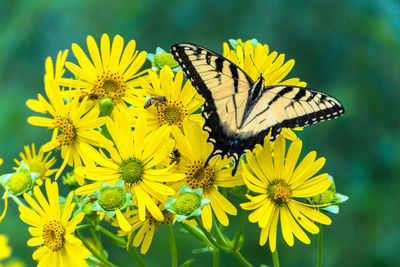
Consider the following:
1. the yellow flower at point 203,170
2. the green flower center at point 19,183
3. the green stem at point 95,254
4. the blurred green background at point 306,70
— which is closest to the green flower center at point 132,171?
the yellow flower at point 203,170

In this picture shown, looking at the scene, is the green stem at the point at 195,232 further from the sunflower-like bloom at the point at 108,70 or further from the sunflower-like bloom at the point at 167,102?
the sunflower-like bloom at the point at 108,70

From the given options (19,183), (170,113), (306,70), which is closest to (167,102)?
(170,113)

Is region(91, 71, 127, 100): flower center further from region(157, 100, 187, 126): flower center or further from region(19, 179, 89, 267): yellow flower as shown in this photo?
region(19, 179, 89, 267): yellow flower

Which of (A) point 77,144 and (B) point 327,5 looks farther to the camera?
(B) point 327,5

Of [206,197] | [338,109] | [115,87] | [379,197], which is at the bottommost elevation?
[206,197]

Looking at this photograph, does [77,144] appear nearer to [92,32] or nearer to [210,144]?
[210,144]

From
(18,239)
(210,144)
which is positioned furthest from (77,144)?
(18,239)

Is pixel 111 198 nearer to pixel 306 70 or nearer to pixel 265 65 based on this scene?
pixel 265 65

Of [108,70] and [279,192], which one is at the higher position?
[108,70]
